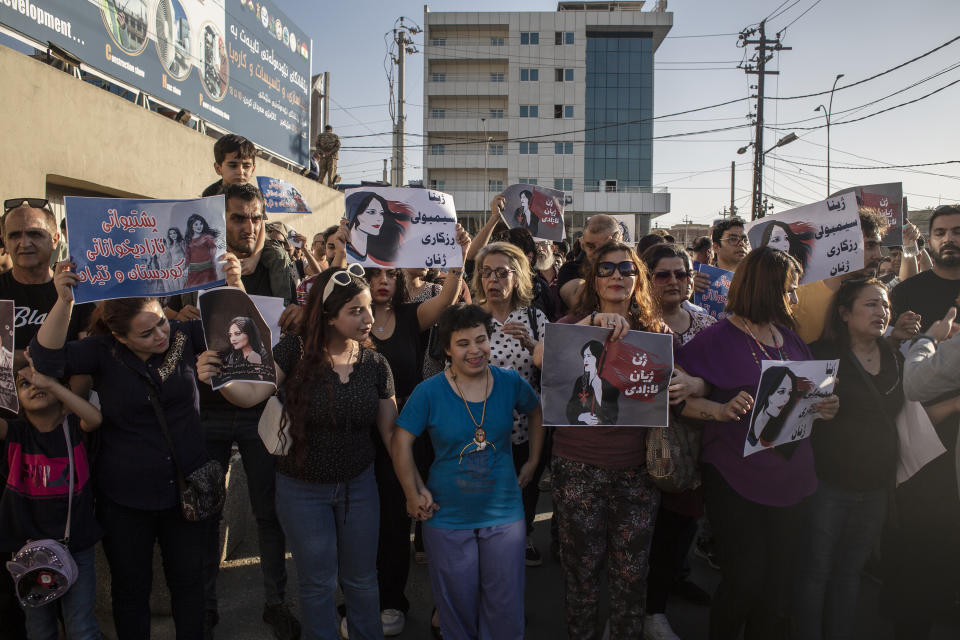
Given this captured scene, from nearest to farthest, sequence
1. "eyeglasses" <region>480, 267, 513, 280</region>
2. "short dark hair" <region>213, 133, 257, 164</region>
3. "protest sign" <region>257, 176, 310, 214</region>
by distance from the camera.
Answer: "eyeglasses" <region>480, 267, 513, 280</region> < "short dark hair" <region>213, 133, 257, 164</region> < "protest sign" <region>257, 176, 310, 214</region>

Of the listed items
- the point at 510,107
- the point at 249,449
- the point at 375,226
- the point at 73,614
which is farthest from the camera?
the point at 510,107

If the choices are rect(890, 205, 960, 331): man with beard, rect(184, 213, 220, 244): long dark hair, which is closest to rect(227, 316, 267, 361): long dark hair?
rect(184, 213, 220, 244): long dark hair

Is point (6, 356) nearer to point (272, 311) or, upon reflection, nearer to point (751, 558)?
point (272, 311)

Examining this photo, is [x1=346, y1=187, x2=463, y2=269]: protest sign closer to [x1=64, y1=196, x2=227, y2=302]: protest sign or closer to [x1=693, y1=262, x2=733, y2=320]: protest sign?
[x1=64, y1=196, x2=227, y2=302]: protest sign

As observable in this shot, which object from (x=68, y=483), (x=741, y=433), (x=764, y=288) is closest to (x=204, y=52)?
(x=68, y=483)

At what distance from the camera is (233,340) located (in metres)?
2.77

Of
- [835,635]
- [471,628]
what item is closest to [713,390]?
[835,635]

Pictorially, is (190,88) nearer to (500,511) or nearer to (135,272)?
(135,272)

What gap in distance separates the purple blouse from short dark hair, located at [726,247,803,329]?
0.10 meters

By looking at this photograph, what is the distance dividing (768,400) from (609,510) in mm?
918

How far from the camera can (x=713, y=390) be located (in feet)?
9.81

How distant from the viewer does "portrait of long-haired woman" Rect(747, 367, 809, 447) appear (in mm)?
2805

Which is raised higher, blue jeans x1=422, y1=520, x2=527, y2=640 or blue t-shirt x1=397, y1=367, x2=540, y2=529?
blue t-shirt x1=397, y1=367, x2=540, y2=529

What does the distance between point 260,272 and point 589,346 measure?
6.67ft
